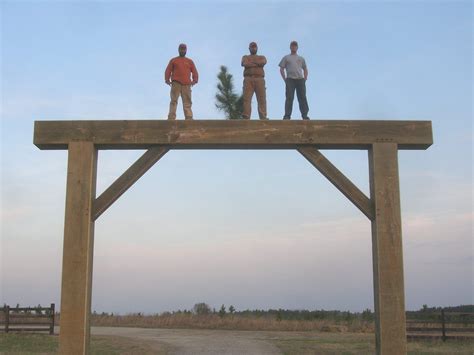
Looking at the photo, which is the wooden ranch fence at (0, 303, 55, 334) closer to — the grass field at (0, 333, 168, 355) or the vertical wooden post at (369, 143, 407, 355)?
the grass field at (0, 333, 168, 355)

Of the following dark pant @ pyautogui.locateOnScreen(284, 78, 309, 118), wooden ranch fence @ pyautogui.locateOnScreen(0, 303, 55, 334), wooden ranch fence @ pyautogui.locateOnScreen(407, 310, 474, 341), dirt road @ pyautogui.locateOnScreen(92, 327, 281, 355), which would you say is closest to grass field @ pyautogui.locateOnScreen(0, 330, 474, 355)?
dirt road @ pyautogui.locateOnScreen(92, 327, 281, 355)

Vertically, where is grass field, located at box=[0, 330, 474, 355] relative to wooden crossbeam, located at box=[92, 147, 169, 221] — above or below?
below

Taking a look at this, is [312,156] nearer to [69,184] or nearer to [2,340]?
[69,184]

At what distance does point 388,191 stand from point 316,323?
20.4 m

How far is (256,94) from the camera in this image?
26.6 ft

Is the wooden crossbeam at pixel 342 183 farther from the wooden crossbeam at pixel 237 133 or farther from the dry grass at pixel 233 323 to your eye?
the dry grass at pixel 233 323

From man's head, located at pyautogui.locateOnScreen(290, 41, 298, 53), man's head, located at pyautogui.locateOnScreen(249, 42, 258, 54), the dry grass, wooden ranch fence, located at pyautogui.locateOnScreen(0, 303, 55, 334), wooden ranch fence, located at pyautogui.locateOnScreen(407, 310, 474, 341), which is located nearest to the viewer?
man's head, located at pyautogui.locateOnScreen(249, 42, 258, 54)

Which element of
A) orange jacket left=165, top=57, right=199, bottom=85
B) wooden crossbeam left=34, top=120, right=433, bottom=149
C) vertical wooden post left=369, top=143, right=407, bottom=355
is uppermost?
orange jacket left=165, top=57, right=199, bottom=85

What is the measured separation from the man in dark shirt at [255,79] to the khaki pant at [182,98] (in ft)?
2.43

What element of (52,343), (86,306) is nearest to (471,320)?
(52,343)

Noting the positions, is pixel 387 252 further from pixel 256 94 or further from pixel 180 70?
pixel 180 70

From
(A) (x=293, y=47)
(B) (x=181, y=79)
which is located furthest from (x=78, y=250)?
(A) (x=293, y=47)

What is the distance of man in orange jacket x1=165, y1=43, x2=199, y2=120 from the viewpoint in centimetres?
798

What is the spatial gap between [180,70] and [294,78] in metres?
1.55
